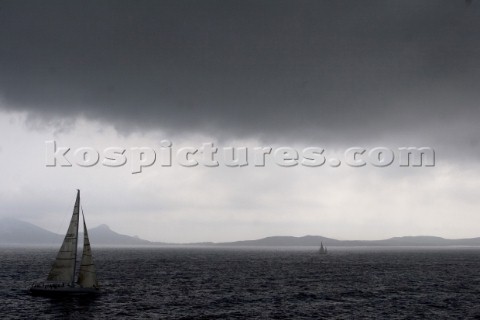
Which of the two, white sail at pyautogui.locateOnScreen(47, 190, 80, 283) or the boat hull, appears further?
white sail at pyautogui.locateOnScreen(47, 190, 80, 283)

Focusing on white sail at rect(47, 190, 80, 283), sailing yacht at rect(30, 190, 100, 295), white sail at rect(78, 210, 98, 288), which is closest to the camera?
white sail at rect(78, 210, 98, 288)

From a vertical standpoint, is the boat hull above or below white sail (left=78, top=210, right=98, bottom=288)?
below

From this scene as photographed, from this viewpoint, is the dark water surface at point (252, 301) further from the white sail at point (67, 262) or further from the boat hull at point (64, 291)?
the white sail at point (67, 262)

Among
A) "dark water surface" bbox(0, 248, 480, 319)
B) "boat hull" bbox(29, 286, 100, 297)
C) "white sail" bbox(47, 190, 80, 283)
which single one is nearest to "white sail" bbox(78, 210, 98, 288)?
"boat hull" bbox(29, 286, 100, 297)

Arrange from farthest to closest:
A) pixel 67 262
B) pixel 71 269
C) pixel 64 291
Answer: pixel 71 269, pixel 67 262, pixel 64 291

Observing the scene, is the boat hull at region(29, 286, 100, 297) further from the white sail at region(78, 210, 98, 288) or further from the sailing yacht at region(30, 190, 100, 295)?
the white sail at region(78, 210, 98, 288)

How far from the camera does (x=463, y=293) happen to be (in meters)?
80.1

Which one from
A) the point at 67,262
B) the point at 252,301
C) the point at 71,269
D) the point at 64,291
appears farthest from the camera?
the point at 71,269

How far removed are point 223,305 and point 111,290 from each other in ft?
85.9

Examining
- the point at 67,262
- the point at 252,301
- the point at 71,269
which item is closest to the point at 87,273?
the point at 71,269

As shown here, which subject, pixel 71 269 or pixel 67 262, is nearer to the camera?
pixel 67 262

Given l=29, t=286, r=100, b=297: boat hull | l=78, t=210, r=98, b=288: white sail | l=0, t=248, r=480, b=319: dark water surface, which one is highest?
l=78, t=210, r=98, b=288: white sail

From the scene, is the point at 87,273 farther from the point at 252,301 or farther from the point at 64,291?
the point at 252,301

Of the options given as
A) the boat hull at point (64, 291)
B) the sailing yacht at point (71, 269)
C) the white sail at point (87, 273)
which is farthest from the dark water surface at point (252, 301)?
the white sail at point (87, 273)
